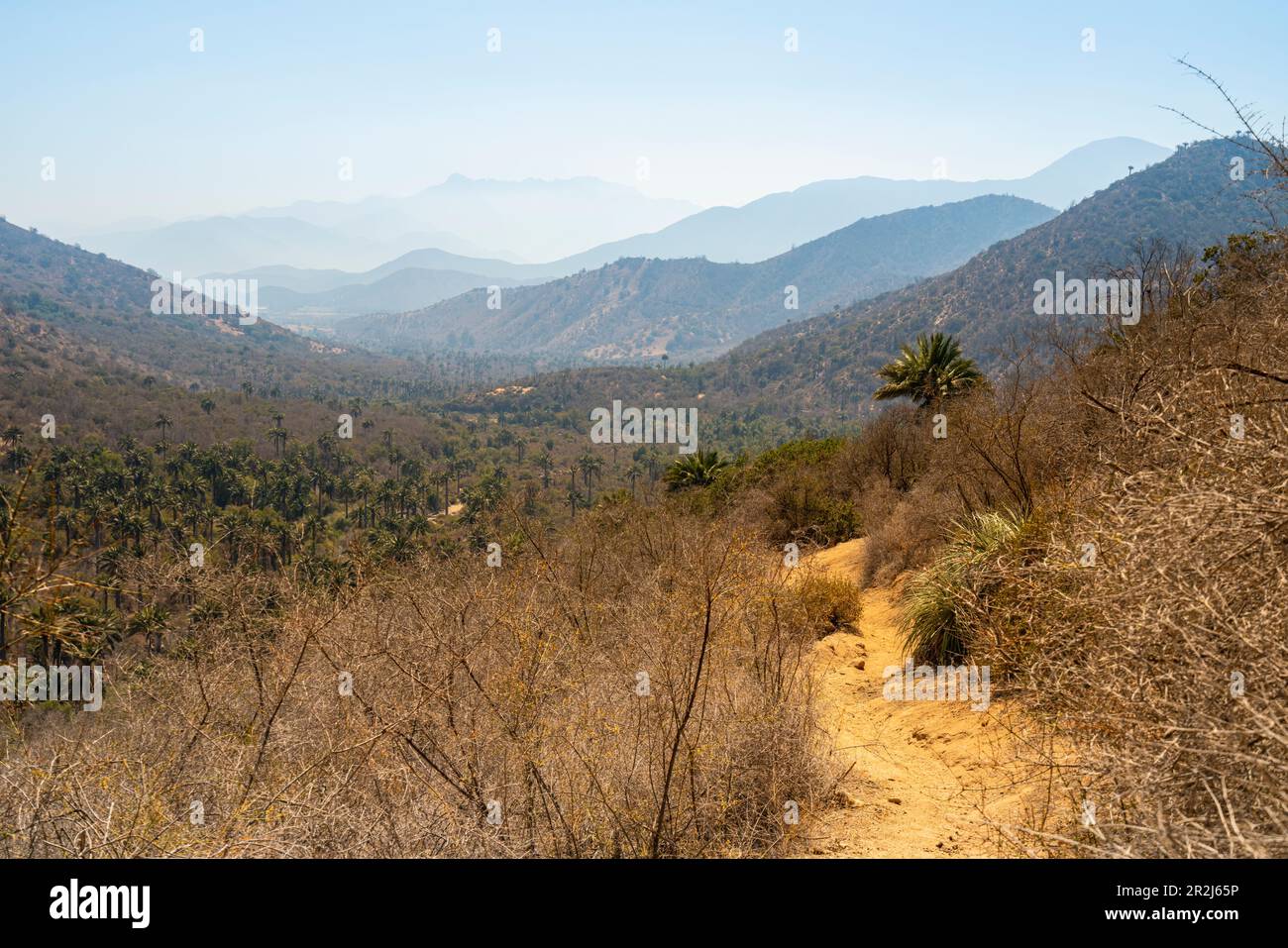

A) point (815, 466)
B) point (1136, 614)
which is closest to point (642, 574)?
point (1136, 614)

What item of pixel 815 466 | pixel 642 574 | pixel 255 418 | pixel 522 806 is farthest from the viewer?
pixel 255 418

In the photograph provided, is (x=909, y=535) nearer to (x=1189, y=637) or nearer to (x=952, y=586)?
(x=952, y=586)

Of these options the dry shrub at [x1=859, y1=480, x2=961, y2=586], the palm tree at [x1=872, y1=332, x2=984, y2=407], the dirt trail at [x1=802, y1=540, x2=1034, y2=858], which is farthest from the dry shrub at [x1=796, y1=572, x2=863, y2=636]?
the palm tree at [x1=872, y1=332, x2=984, y2=407]

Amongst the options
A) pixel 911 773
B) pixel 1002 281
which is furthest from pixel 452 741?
pixel 1002 281

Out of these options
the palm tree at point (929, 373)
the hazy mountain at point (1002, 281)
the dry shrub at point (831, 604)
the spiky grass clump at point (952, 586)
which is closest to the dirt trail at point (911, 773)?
the spiky grass clump at point (952, 586)

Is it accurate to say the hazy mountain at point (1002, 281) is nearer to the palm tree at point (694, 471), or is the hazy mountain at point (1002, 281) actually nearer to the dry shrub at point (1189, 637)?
the palm tree at point (694, 471)
